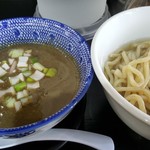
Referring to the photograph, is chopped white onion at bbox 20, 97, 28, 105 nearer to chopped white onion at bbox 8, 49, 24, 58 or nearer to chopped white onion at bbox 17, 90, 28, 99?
chopped white onion at bbox 17, 90, 28, 99

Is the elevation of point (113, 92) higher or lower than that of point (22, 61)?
higher

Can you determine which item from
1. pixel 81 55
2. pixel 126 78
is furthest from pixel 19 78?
pixel 126 78

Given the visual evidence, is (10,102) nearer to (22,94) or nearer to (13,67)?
(22,94)

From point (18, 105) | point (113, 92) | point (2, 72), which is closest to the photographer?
point (113, 92)

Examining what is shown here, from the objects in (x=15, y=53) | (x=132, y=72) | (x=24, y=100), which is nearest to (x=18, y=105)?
(x=24, y=100)

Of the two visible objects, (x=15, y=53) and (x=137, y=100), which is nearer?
(x=137, y=100)

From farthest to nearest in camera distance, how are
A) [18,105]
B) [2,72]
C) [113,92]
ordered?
[2,72]
[18,105]
[113,92]
